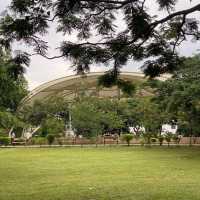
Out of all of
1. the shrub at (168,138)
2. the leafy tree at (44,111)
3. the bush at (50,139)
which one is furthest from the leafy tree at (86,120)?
the shrub at (168,138)

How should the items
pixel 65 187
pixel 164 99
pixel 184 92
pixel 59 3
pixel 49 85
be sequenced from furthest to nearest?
pixel 49 85 → pixel 164 99 → pixel 184 92 → pixel 65 187 → pixel 59 3

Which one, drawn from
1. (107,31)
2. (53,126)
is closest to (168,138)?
(53,126)

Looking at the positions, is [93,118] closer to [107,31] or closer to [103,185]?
[103,185]

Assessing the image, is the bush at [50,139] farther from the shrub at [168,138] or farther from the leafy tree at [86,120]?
the shrub at [168,138]

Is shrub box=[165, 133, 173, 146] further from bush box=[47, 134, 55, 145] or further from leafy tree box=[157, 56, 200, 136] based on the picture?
leafy tree box=[157, 56, 200, 136]

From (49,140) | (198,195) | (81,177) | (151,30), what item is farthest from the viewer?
(49,140)

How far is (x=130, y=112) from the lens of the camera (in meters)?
45.1

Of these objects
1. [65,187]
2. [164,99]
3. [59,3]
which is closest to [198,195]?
[65,187]

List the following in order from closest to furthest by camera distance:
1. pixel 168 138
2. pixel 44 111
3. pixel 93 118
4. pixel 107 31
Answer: pixel 107 31, pixel 168 138, pixel 93 118, pixel 44 111

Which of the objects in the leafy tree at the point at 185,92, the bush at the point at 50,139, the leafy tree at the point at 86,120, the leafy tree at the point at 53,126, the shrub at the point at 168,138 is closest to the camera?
the leafy tree at the point at 185,92

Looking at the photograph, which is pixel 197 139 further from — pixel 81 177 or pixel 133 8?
pixel 133 8

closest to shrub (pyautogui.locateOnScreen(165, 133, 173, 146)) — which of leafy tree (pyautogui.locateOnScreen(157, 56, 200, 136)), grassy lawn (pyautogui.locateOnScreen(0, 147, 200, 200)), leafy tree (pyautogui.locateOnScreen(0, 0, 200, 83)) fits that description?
leafy tree (pyautogui.locateOnScreen(157, 56, 200, 136))

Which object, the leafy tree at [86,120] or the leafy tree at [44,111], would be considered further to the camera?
the leafy tree at [44,111]

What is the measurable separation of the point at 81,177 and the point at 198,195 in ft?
14.4
